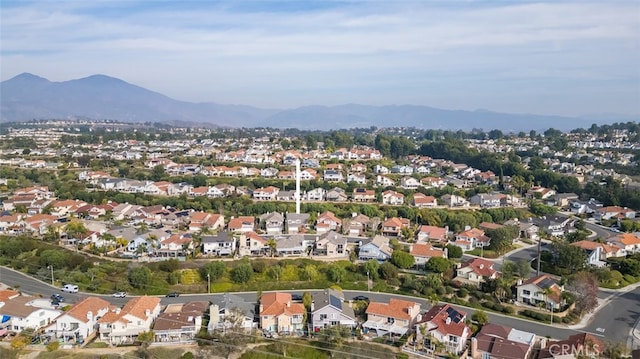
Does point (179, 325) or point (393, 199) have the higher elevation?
point (393, 199)

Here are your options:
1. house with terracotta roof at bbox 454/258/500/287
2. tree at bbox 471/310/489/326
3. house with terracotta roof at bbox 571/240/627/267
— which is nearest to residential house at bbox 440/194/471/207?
house with terracotta roof at bbox 571/240/627/267

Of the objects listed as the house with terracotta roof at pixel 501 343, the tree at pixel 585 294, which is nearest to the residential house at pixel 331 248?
the house with terracotta roof at pixel 501 343

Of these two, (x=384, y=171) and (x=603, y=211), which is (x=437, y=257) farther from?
(x=384, y=171)

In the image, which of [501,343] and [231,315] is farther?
[231,315]

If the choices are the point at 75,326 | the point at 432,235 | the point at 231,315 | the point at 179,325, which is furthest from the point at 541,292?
the point at 75,326

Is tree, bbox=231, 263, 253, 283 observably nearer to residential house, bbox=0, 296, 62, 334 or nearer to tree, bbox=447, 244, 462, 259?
residential house, bbox=0, 296, 62, 334

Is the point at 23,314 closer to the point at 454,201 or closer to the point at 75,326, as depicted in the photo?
the point at 75,326

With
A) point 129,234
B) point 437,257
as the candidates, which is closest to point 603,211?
point 437,257
